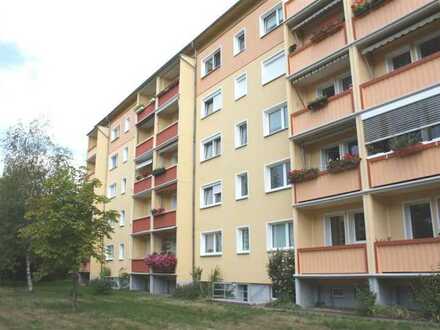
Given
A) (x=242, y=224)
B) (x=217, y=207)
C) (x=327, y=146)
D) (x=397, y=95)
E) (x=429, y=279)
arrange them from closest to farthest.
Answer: (x=429, y=279) < (x=397, y=95) < (x=327, y=146) < (x=242, y=224) < (x=217, y=207)

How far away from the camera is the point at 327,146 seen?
19906 mm

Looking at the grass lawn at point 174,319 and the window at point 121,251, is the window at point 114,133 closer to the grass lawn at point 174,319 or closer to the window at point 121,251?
the window at point 121,251

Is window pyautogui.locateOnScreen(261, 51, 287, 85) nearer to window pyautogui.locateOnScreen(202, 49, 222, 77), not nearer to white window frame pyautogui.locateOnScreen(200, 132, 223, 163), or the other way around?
white window frame pyautogui.locateOnScreen(200, 132, 223, 163)

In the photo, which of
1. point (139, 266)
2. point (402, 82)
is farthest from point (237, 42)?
point (139, 266)

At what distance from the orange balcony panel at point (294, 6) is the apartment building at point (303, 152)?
0.07 m

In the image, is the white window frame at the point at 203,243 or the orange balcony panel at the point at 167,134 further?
the orange balcony panel at the point at 167,134

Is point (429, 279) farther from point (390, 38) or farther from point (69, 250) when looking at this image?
point (69, 250)

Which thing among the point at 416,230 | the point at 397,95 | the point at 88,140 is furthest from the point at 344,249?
the point at 88,140

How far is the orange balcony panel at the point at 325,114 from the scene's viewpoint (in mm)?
17672

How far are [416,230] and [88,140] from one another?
4131 cm

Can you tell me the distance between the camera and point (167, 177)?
29797 mm

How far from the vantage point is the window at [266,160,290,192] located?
21464 millimetres

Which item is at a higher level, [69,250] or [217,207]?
[217,207]

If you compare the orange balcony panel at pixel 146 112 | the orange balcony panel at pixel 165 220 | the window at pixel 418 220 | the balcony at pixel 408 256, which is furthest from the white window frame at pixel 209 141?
the balcony at pixel 408 256
